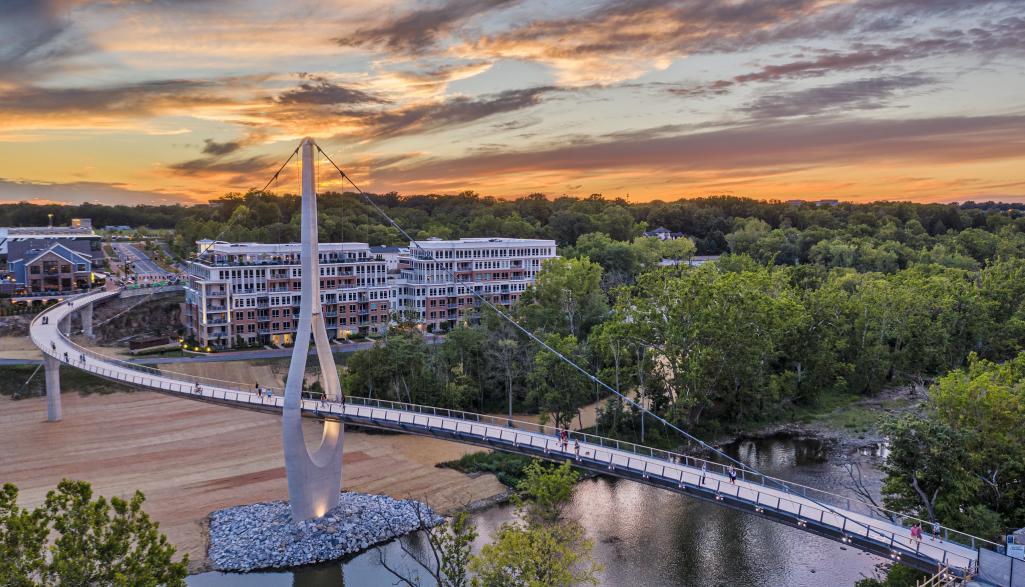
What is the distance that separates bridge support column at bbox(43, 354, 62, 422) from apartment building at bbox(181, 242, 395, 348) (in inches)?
683

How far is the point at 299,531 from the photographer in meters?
34.0

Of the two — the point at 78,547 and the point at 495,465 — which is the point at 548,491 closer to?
the point at 495,465

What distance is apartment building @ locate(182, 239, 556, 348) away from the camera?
6919 cm

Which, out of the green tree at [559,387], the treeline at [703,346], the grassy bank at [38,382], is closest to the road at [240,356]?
the grassy bank at [38,382]

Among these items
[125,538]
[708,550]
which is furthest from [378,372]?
[125,538]

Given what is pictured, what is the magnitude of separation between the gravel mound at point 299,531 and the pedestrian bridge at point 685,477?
15.6 ft

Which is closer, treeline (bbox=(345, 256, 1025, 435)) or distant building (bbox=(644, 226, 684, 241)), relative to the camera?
treeline (bbox=(345, 256, 1025, 435))

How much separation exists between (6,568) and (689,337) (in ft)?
128

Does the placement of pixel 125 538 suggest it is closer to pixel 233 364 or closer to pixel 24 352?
pixel 233 364

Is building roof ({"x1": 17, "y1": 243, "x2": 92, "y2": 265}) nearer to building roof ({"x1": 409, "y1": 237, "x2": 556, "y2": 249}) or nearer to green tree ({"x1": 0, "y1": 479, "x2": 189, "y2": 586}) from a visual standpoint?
building roof ({"x1": 409, "y1": 237, "x2": 556, "y2": 249})

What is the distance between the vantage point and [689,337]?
48.0 meters

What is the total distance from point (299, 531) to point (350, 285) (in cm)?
Answer: 4314

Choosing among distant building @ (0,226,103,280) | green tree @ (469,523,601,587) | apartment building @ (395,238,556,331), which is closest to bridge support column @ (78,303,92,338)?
distant building @ (0,226,103,280)

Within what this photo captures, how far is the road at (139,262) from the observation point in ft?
317
